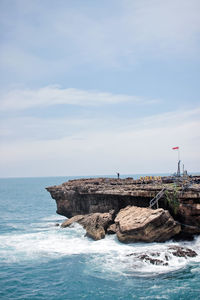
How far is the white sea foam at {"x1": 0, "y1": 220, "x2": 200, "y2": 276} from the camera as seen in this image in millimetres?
25609

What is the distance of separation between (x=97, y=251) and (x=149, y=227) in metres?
6.51

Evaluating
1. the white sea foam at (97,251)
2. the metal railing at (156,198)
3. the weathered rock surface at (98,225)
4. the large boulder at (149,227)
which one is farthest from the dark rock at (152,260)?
the weathered rock surface at (98,225)

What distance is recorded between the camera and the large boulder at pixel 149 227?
30359mm

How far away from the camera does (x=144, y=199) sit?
37.1 m

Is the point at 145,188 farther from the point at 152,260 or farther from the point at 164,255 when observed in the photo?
the point at 152,260

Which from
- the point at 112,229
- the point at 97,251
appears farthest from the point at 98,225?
the point at 97,251

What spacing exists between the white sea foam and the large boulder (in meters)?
0.79

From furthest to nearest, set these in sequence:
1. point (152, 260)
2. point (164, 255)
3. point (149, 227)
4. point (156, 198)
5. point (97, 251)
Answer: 1. point (156, 198)
2. point (97, 251)
3. point (149, 227)
4. point (164, 255)
5. point (152, 260)

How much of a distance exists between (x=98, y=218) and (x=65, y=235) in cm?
635

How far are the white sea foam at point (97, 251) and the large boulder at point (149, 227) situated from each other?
795mm

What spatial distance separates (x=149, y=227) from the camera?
30422mm

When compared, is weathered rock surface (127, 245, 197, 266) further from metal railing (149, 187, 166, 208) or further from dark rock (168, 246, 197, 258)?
metal railing (149, 187, 166, 208)

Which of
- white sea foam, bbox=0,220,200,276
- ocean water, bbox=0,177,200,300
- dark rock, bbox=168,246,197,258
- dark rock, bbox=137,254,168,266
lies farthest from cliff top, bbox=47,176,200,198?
dark rock, bbox=137,254,168,266

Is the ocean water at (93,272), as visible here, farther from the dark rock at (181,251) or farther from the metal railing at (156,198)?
the metal railing at (156,198)
